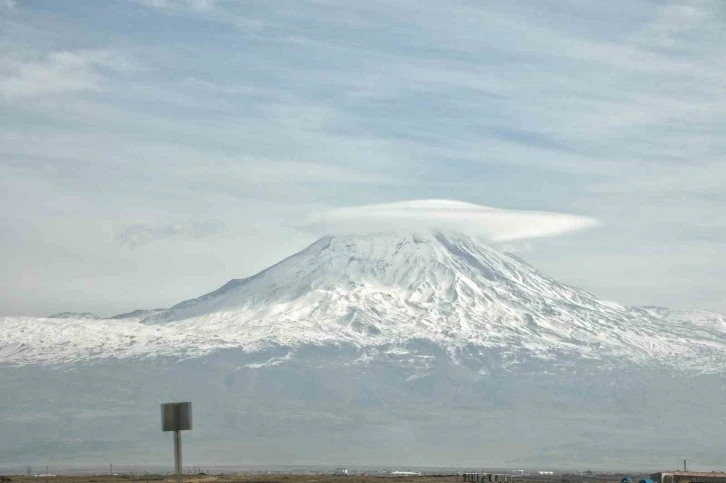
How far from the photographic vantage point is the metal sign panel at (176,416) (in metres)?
41.1

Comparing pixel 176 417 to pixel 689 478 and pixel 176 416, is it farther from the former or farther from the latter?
pixel 689 478

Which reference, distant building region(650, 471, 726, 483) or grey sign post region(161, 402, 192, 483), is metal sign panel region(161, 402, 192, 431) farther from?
distant building region(650, 471, 726, 483)

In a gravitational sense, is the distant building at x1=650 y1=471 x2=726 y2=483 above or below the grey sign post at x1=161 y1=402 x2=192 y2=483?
below

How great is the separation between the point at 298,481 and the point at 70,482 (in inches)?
788

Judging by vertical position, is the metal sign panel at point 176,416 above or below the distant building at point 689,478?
above

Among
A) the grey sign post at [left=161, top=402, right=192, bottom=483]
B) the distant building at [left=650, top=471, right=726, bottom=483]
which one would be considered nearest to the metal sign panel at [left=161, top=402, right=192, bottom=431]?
the grey sign post at [left=161, top=402, right=192, bottom=483]

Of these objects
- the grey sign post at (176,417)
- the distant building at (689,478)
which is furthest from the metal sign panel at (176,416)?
the distant building at (689,478)

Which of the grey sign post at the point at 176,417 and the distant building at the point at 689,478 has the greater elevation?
the grey sign post at the point at 176,417

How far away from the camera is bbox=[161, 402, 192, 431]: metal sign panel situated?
135 ft

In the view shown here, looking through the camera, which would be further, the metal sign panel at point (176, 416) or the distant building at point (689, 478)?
the distant building at point (689, 478)

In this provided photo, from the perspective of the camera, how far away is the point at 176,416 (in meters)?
41.1

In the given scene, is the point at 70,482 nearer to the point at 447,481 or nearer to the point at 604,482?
the point at 447,481

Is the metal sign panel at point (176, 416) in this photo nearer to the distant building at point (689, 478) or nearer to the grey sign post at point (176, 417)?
the grey sign post at point (176, 417)

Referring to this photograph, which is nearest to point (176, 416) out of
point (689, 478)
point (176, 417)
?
point (176, 417)
